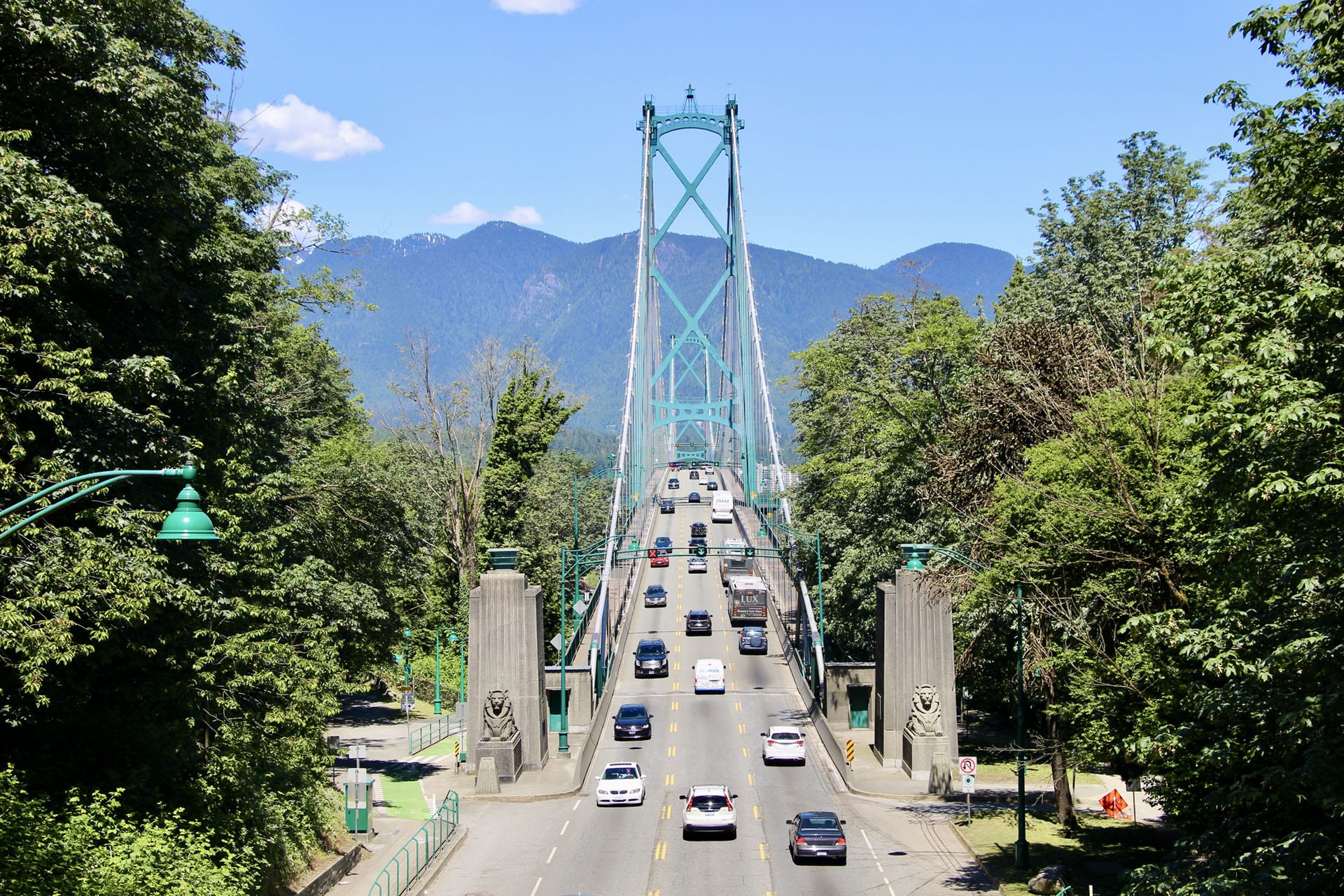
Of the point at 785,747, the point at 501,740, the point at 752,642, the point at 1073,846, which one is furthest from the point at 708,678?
the point at 1073,846

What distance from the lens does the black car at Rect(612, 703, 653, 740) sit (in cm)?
4681

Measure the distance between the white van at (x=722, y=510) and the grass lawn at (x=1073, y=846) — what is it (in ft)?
214

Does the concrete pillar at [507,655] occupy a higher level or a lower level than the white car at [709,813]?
higher

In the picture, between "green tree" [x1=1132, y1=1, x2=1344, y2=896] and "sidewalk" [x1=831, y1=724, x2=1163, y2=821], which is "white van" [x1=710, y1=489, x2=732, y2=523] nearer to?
"sidewalk" [x1=831, y1=724, x2=1163, y2=821]

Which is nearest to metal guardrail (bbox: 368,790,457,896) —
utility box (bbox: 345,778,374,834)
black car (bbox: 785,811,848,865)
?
utility box (bbox: 345,778,374,834)

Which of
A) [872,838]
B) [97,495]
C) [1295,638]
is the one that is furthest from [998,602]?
[97,495]

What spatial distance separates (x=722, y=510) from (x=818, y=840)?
235 feet

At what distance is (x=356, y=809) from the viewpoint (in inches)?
1178

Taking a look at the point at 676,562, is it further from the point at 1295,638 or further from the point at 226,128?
the point at 1295,638

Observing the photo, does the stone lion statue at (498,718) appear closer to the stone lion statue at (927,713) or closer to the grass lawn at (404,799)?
the grass lawn at (404,799)

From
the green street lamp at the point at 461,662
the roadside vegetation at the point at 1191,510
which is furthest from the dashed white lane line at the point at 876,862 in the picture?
the green street lamp at the point at 461,662

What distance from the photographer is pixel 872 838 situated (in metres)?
31.9

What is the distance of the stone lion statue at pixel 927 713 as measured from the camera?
39594 millimetres

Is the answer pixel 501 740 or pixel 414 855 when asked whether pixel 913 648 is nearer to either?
pixel 501 740
